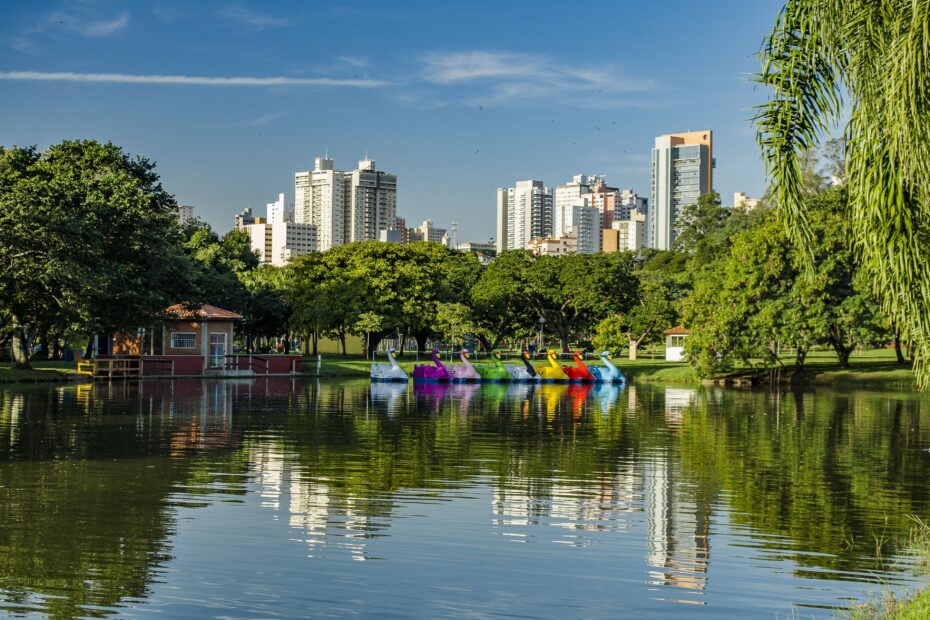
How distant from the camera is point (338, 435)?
81.6 ft

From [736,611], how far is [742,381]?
45.9m

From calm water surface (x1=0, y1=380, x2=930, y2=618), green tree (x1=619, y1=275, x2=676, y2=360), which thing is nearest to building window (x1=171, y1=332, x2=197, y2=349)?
calm water surface (x1=0, y1=380, x2=930, y2=618)

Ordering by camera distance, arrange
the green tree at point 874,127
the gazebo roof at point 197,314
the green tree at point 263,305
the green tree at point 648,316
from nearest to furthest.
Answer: the green tree at point 874,127 < the gazebo roof at point 197,314 < the green tree at point 648,316 < the green tree at point 263,305

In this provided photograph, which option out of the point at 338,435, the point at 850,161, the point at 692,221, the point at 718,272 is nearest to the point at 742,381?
the point at 718,272

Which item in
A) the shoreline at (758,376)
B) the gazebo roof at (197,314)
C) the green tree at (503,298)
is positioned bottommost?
the shoreline at (758,376)

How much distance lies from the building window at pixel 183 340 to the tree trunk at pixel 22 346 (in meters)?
7.80

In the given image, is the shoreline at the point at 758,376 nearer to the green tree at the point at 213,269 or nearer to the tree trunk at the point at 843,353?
the tree trunk at the point at 843,353

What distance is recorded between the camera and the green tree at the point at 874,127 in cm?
768

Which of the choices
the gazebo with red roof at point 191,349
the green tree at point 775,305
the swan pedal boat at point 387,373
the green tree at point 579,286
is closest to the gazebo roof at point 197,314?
the gazebo with red roof at point 191,349

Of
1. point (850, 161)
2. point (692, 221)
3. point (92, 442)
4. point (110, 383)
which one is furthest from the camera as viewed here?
point (692, 221)

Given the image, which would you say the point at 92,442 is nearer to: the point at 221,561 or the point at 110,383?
the point at 221,561

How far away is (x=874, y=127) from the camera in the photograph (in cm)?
809

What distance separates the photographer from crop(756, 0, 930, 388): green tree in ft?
25.2

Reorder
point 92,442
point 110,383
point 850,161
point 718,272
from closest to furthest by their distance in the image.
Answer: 1. point 850,161
2. point 92,442
3. point 110,383
4. point 718,272
